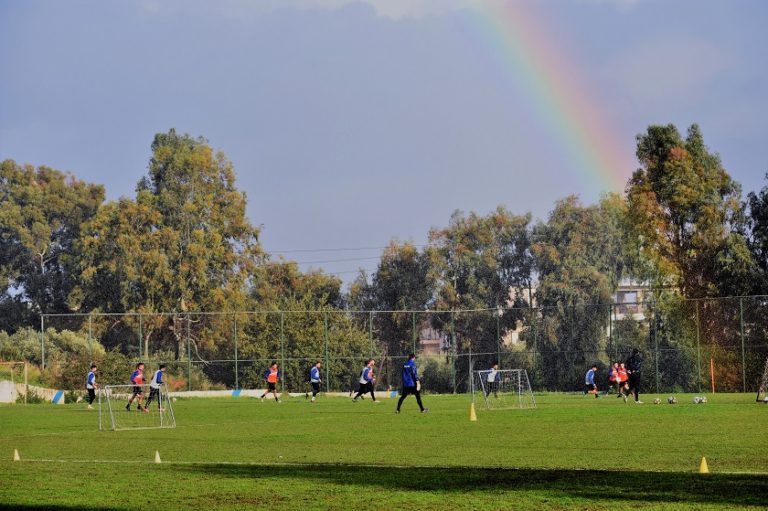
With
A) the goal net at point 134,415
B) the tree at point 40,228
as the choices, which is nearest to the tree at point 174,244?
the tree at point 40,228

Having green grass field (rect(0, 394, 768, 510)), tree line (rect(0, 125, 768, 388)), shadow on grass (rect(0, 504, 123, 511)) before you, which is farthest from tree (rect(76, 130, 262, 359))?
shadow on grass (rect(0, 504, 123, 511))

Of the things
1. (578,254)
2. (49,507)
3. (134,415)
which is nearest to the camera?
(49,507)

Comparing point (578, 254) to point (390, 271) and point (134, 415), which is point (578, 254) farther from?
point (134, 415)

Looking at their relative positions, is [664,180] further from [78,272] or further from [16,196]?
[16,196]

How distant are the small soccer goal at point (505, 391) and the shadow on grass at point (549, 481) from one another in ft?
76.7

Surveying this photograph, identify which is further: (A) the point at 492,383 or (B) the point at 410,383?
(A) the point at 492,383

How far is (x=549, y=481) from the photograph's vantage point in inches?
631

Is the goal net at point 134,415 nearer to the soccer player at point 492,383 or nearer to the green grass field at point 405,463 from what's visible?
the green grass field at point 405,463

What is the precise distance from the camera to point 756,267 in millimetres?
68750

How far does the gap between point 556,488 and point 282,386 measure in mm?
49784

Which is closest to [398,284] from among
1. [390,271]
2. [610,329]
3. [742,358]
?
[390,271]

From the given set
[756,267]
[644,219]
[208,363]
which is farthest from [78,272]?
[756,267]

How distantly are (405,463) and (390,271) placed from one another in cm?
7768

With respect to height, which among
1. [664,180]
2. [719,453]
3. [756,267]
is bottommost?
[719,453]
